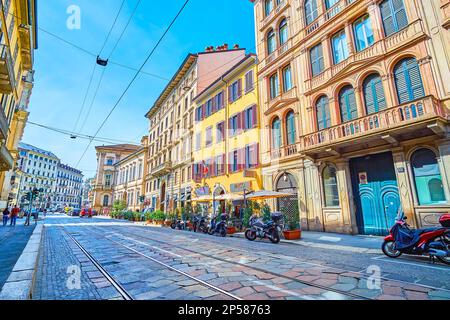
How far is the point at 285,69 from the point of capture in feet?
54.2

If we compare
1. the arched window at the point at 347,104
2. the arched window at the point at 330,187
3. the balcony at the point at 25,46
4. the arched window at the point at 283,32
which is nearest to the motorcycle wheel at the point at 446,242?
the arched window at the point at 330,187

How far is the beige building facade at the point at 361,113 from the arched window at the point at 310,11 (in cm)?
8

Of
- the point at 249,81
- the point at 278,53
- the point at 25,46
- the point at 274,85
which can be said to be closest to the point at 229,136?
the point at 249,81

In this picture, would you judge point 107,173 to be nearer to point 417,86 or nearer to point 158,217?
point 158,217

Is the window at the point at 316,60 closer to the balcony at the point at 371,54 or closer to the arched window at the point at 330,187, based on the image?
the balcony at the point at 371,54

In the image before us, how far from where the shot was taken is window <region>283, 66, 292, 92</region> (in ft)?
52.5

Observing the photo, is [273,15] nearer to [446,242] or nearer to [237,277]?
[446,242]

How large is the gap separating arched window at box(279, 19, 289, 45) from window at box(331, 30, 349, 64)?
4008mm

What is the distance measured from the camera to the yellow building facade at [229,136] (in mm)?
17984

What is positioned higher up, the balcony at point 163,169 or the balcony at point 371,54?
the balcony at point 371,54

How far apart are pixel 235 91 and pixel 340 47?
31.0ft

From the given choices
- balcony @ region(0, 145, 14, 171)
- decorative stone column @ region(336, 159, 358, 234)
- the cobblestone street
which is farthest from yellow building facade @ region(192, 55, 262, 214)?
balcony @ region(0, 145, 14, 171)

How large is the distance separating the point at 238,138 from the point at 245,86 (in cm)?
451
